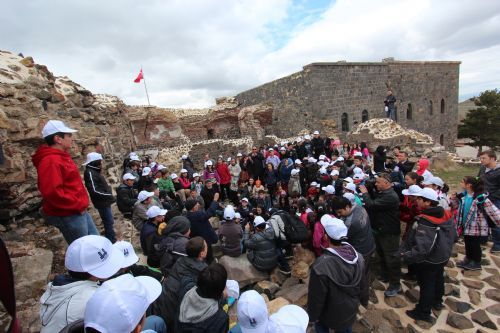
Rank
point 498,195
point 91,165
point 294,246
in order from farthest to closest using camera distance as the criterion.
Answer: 1. point 294,246
2. point 498,195
3. point 91,165

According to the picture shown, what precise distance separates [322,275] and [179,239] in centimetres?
190

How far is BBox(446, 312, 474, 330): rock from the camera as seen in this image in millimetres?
3591

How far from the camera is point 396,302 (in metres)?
4.08

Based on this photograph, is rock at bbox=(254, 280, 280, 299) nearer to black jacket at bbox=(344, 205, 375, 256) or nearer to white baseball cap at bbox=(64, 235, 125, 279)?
black jacket at bbox=(344, 205, 375, 256)

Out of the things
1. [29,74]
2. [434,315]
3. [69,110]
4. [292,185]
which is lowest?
[434,315]

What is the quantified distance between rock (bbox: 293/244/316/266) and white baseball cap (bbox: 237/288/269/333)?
9.08 ft

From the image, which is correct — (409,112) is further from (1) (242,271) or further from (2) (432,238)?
(1) (242,271)

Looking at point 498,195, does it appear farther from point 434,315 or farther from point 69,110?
point 69,110

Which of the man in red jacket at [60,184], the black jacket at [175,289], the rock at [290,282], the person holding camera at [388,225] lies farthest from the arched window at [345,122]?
the man in red jacket at [60,184]

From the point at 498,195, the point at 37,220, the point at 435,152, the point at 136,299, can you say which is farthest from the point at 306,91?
the point at 136,299

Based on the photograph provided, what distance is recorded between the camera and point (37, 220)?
456 cm

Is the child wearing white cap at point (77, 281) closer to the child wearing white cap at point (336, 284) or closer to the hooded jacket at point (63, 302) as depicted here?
the hooded jacket at point (63, 302)

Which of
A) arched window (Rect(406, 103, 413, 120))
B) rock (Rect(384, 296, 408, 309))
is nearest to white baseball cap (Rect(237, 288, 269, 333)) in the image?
rock (Rect(384, 296, 408, 309))

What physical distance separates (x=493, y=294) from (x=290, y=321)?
4.13 metres
